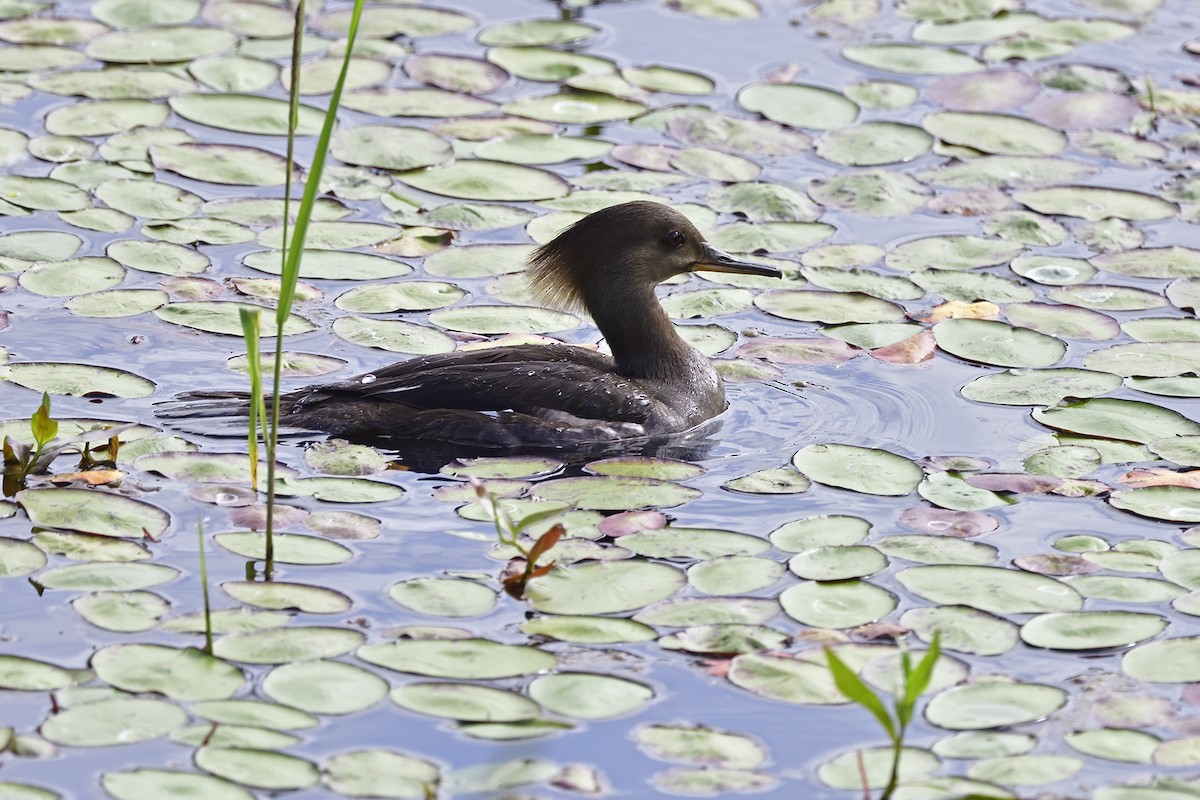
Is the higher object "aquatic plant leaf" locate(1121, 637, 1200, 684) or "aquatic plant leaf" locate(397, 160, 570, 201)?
"aquatic plant leaf" locate(397, 160, 570, 201)

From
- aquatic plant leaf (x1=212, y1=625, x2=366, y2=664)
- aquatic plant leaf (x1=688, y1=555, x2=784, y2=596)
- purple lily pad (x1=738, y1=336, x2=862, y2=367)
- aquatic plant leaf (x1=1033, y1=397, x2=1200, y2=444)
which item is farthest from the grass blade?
purple lily pad (x1=738, y1=336, x2=862, y2=367)

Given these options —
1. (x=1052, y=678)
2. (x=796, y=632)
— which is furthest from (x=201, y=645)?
(x=1052, y=678)

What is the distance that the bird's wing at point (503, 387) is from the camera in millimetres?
7684

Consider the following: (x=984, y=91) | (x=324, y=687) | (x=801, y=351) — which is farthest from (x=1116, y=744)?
(x=984, y=91)

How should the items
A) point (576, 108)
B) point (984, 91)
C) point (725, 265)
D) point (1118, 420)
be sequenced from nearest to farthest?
point (1118, 420) → point (725, 265) → point (576, 108) → point (984, 91)

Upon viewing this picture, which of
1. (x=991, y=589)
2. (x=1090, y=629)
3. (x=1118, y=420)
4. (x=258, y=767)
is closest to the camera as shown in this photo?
(x=258, y=767)

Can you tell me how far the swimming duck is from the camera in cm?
766

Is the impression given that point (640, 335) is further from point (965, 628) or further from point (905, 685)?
point (905, 685)

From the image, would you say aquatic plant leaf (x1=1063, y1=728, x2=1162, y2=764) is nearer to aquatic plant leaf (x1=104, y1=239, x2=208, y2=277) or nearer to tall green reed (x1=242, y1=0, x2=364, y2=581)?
tall green reed (x1=242, y1=0, x2=364, y2=581)

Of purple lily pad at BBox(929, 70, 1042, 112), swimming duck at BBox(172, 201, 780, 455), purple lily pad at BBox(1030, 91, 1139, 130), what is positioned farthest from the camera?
purple lily pad at BBox(929, 70, 1042, 112)

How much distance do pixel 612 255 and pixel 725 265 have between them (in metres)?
0.62

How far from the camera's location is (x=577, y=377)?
789 cm

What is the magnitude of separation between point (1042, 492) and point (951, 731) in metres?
1.88

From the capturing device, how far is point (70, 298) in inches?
337
